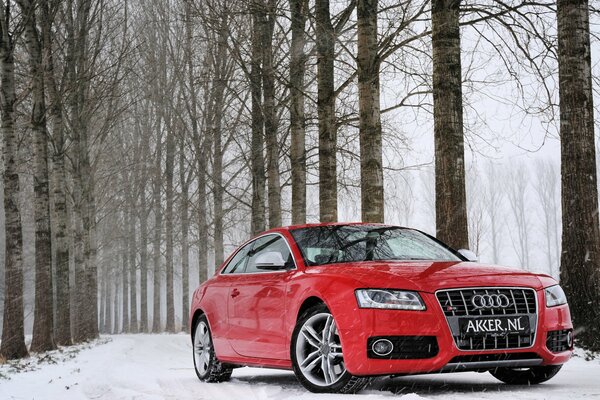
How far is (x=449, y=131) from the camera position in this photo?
10422 mm

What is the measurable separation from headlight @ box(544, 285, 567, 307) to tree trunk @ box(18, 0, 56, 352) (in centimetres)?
1190

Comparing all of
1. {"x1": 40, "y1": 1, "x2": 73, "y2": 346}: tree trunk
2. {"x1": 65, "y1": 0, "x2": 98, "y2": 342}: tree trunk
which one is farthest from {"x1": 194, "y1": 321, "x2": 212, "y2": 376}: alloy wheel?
{"x1": 65, "y1": 0, "x2": 98, "y2": 342}: tree trunk

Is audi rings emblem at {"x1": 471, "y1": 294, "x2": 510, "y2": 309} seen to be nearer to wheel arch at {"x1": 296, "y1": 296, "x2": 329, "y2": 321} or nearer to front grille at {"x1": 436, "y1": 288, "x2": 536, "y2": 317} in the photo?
front grille at {"x1": 436, "y1": 288, "x2": 536, "y2": 317}

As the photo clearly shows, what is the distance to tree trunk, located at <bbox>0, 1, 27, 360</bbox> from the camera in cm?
1428

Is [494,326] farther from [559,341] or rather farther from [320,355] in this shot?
[320,355]

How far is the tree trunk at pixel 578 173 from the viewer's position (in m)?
9.55

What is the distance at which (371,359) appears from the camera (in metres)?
5.68

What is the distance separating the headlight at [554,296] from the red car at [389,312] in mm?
11

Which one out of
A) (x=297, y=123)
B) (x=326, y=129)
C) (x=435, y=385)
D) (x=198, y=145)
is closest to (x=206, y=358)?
(x=435, y=385)

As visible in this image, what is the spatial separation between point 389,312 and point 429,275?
1.62 ft

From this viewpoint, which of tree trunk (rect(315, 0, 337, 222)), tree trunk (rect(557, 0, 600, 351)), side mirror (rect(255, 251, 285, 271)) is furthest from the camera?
tree trunk (rect(315, 0, 337, 222))

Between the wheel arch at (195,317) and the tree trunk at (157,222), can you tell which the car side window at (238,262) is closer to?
the wheel arch at (195,317)

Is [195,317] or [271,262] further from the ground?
[271,262]

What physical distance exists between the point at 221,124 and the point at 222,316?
19.6m
